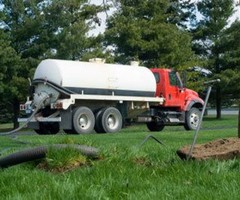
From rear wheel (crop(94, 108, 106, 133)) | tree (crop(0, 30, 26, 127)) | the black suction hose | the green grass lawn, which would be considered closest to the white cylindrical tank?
rear wheel (crop(94, 108, 106, 133))

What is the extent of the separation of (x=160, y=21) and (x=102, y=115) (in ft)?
62.0

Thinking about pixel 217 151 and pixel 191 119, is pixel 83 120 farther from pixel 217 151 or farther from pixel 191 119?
pixel 217 151

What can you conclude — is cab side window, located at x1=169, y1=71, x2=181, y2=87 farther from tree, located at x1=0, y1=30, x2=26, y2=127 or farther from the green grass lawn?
the green grass lawn

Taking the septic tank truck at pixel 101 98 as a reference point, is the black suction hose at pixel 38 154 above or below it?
below

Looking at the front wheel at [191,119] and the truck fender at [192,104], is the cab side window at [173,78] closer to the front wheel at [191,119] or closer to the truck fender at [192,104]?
the truck fender at [192,104]

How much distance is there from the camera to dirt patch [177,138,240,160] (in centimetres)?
649

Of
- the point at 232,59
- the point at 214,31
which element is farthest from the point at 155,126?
the point at 214,31

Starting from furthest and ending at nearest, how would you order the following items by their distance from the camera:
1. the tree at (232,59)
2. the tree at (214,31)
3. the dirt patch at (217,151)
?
1. the tree at (214,31)
2. the tree at (232,59)
3. the dirt patch at (217,151)

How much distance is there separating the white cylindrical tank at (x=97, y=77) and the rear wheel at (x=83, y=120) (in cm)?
81

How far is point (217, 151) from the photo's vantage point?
22.3ft

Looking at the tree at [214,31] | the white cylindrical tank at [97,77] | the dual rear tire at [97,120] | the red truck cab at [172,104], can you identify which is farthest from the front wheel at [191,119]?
the tree at [214,31]

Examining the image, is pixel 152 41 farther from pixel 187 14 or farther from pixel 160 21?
pixel 187 14

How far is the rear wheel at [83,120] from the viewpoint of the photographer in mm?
22750

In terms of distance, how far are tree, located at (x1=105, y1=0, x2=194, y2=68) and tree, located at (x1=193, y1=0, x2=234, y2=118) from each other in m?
4.65
